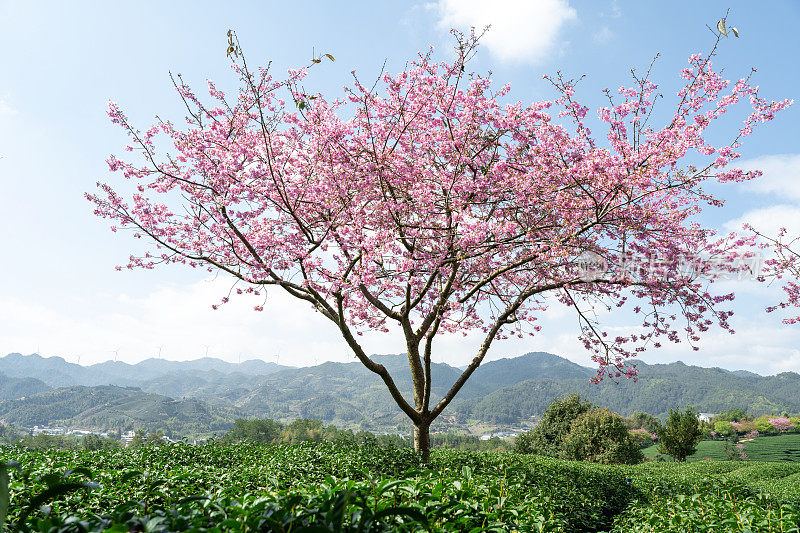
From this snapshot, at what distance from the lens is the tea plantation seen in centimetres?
197

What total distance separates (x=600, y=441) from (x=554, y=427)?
5310 mm

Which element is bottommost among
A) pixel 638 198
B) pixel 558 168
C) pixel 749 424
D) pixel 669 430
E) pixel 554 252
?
pixel 749 424

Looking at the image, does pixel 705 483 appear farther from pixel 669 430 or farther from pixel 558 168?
pixel 669 430

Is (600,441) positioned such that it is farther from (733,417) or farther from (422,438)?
(733,417)

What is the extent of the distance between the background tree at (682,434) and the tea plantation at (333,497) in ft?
94.2

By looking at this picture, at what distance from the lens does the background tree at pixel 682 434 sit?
33.2 m

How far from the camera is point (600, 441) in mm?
31766

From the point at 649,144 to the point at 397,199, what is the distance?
17.0 ft

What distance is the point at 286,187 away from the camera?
9180 mm

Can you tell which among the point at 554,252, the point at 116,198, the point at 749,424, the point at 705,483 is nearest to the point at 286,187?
the point at 116,198

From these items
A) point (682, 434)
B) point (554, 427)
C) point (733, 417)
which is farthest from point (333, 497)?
point (733, 417)

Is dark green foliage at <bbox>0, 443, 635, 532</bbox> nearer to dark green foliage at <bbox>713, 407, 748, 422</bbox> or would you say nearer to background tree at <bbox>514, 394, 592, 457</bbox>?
background tree at <bbox>514, 394, 592, 457</bbox>

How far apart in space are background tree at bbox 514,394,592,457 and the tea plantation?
2762 centimetres

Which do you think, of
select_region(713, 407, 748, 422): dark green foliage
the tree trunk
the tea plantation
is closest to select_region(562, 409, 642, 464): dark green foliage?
the tea plantation
